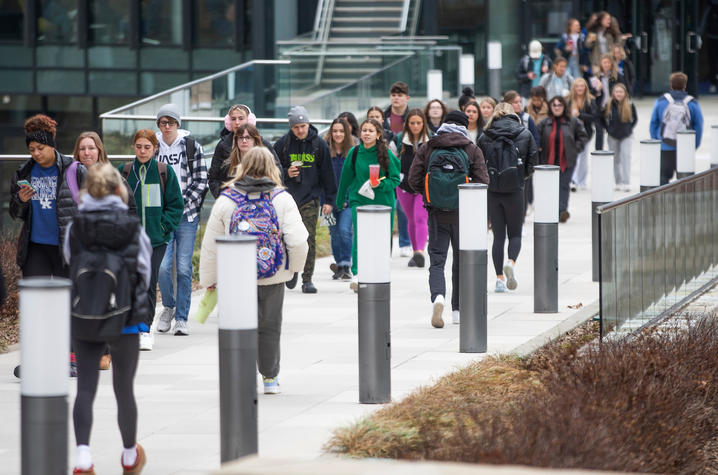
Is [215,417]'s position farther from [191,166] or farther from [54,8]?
[54,8]

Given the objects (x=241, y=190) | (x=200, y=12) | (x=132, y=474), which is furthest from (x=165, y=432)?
(x=200, y=12)

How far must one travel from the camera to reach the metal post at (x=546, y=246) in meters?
12.4

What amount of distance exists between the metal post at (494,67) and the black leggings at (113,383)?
73.1ft

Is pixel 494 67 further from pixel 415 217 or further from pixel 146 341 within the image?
pixel 146 341

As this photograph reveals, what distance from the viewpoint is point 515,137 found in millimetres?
13820

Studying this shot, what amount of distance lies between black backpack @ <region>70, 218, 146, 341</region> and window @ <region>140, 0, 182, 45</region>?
27927 mm

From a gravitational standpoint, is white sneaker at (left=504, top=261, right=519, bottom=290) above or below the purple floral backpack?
below

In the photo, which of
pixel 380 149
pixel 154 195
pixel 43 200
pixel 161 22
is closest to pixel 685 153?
pixel 380 149

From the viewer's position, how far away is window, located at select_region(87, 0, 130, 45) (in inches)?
Answer: 1361

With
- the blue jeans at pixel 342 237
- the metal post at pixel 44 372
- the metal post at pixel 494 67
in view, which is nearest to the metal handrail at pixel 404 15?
the metal post at pixel 494 67

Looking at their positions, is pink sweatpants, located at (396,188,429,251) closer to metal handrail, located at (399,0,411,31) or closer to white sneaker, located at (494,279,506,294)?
white sneaker, located at (494,279,506,294)

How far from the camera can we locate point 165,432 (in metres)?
8.22

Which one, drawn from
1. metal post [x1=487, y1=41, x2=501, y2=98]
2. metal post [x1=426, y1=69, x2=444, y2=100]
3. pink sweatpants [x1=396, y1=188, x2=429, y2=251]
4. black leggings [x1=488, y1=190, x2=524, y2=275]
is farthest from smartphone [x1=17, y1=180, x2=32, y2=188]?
metal post [x1=487, y1=41, x2=501, y2=98]

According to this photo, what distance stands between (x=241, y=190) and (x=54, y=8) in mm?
27585
